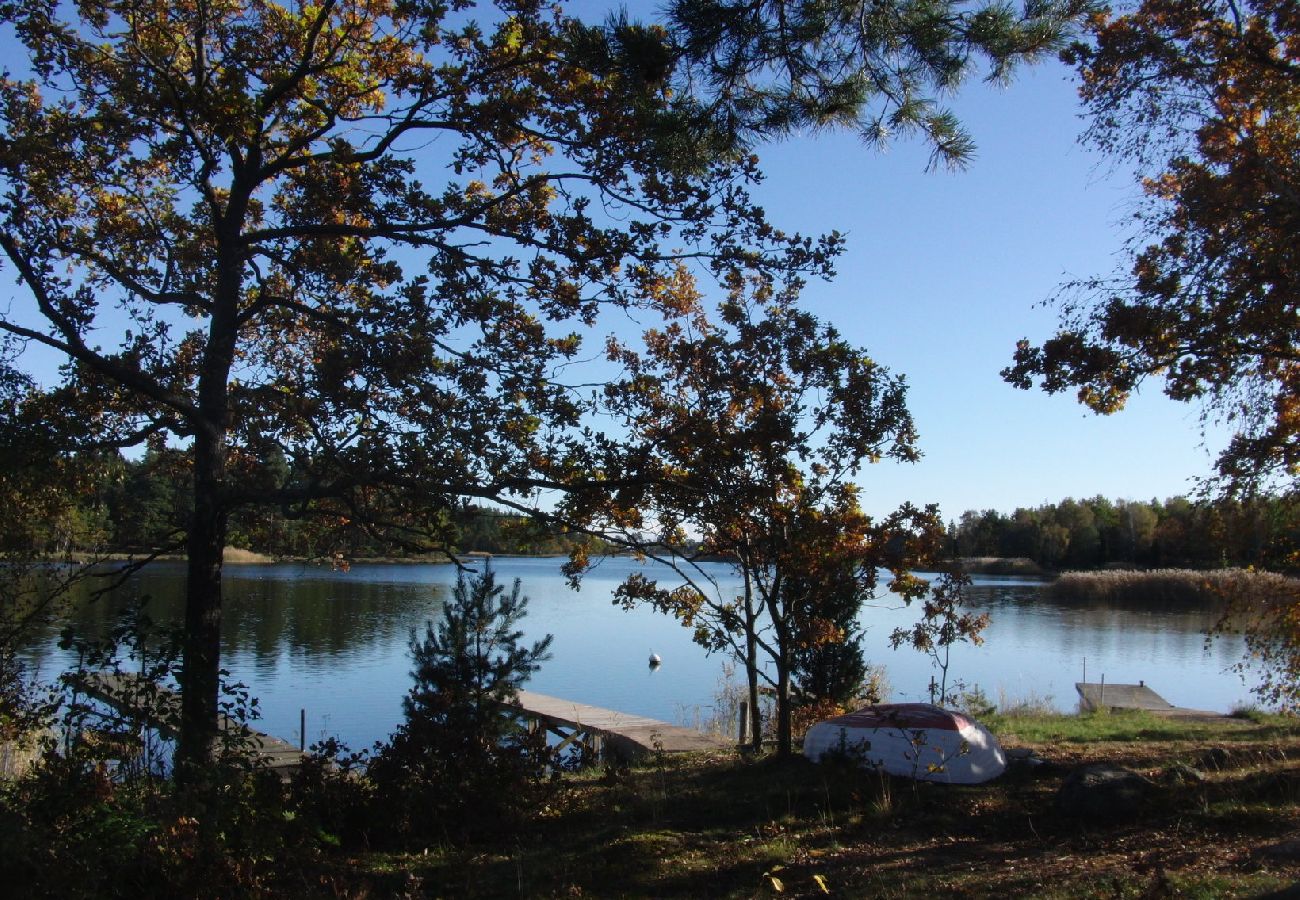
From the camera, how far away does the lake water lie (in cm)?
1886

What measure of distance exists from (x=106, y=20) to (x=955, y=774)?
9.70 m

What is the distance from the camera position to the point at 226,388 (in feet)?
26.1

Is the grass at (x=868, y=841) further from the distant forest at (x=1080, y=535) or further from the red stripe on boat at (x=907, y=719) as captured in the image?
the distant forest at (x=1080, y=535)

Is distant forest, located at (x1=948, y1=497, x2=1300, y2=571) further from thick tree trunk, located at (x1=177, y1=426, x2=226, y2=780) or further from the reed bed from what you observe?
thick tree trunk, located at (x1=177, y1=426, x2=226, y2=780)

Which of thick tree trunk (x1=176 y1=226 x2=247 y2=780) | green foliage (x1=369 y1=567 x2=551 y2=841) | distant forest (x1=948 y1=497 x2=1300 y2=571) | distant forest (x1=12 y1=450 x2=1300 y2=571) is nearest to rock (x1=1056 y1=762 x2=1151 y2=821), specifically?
distant forest (x1=12 y1=450 x2=1300 y2=571)

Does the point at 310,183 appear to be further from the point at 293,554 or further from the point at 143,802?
the point at 143,802

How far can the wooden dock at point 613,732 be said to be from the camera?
12.5 metres

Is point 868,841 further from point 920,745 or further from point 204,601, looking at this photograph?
point 204,601

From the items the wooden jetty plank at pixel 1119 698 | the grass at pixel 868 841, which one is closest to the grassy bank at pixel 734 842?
the grass at pixel 868 841

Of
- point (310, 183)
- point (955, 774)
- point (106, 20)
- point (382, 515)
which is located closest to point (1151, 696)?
point (955, 774)

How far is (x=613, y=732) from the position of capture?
14.2m

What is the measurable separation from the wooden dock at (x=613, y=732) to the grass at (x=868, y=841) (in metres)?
2.69

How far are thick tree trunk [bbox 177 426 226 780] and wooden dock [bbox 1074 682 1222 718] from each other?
15.3m

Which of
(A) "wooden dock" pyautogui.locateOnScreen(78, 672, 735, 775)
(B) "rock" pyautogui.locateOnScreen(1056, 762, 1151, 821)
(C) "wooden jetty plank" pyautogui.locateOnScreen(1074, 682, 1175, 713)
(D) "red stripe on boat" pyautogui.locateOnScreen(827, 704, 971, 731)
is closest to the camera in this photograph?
(A) "wooden dock" pyautogui.locateOnScreen(78, 672, 735, 775)
